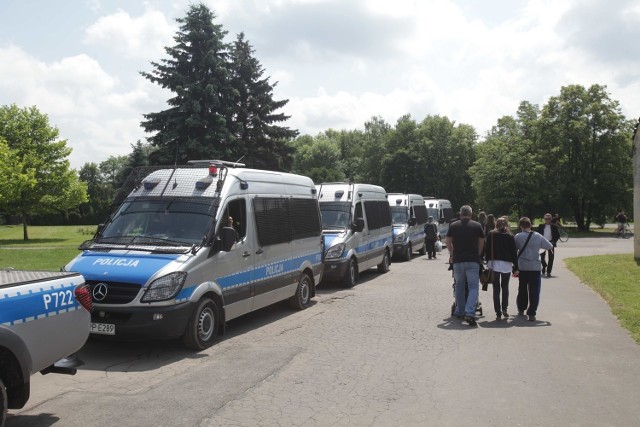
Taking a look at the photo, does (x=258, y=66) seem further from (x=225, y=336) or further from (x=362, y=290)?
(x=225, y=336)

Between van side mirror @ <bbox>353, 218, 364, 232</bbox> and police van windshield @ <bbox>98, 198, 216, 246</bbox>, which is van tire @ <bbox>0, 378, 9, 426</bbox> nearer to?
police van windshield @ <bbox>98, 198, 216, 246</bbox>

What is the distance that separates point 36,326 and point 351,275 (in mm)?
10269

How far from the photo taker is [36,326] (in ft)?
15.0

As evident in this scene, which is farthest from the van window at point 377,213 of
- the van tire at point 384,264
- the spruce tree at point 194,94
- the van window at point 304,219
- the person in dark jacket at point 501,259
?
the spruce tree at point 194,94

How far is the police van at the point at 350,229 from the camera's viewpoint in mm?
13992

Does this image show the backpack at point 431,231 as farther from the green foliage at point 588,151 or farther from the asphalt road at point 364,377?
the green foliage at point 588,151

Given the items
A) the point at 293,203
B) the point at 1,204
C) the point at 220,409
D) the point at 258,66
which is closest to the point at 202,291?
the point at 220,409

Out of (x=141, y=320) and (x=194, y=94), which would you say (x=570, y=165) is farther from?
(x=141, y=320)

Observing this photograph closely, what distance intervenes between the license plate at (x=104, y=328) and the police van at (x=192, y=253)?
0.04 ft

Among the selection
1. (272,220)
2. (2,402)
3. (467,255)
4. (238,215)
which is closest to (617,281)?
(467,255)

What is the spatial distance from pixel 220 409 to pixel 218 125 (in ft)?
96.9

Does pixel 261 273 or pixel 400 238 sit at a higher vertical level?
pixel 261 273

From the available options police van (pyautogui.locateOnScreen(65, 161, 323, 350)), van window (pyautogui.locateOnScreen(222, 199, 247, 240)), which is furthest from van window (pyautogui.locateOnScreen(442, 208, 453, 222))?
van window (pyautogui.locateOnScreen(222, 199, 247, 240))

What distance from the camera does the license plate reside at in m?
7.00
